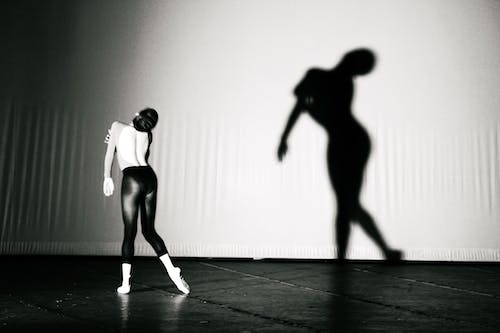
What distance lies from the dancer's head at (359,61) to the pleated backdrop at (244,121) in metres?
0.09

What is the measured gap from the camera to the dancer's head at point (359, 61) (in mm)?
4926

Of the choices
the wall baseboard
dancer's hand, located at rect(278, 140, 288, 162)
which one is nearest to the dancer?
the wall baseboard

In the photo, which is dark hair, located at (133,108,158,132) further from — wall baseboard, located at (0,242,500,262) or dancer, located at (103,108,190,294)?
wall baseboard, located at (0,242,500,262)

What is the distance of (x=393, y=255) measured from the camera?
187 inches

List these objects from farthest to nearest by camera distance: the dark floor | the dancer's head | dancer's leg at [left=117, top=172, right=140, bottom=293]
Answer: the dancer's head → dancer's leg at [left=117, top=172, right=140, bottom=293] → the dark floor

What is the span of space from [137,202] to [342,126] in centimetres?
278

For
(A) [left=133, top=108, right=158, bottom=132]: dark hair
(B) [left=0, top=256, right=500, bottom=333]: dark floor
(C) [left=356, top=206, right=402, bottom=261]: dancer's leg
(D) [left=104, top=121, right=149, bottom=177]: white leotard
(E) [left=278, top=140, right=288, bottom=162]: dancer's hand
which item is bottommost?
(B) [left=0, top=256, right=500, bottom=333]: dark floor

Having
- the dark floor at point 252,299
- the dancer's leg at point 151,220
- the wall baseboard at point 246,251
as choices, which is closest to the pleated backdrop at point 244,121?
the wall baseboard at point 246,251

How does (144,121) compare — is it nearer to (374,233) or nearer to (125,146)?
(125,146)

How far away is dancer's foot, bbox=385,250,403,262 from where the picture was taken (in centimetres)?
473

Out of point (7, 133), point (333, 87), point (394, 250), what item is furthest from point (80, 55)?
point (394, 250)

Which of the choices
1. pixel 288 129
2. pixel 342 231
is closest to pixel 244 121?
pixel 288 129

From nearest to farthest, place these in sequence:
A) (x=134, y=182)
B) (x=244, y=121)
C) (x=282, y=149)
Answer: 1. (x=134, y=182)
2. (x=282, y=149)
3. (x=244, y=121)

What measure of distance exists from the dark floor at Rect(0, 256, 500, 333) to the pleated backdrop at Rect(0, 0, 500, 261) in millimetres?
495
